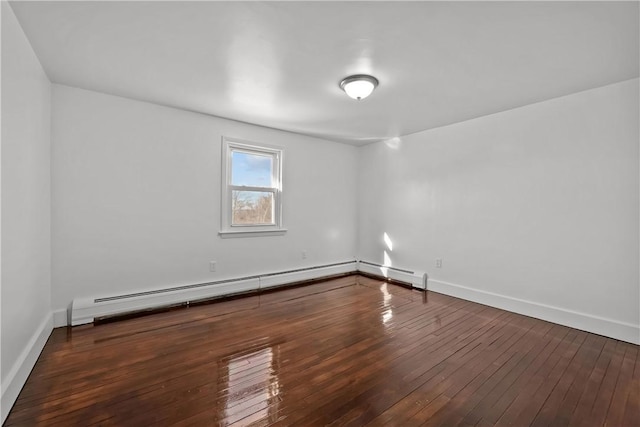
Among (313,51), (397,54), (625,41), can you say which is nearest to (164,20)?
(313,51)

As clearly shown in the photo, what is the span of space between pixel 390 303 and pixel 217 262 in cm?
237

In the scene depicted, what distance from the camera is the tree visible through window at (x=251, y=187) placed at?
3992 millimetres

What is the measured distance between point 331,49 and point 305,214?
2951 mm

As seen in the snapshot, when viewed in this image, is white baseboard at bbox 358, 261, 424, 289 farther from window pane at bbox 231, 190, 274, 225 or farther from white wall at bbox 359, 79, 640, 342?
window pane at bbox 231, 190, 274, 225

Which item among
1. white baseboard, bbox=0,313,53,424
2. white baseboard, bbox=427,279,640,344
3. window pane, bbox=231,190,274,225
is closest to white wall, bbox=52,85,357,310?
window pane, bbox=231,190,274,225

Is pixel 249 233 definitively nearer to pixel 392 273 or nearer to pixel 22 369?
pixel 392 273

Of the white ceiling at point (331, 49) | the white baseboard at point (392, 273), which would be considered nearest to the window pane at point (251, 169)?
the white ceiling at point (331, 49)

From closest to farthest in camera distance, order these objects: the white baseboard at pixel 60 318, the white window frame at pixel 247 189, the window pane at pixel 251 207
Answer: the white baseboard at pixel 60 318, the white window frame at pixel 247 189, the window pane at pixel 251 207

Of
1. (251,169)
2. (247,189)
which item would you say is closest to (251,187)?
(247,189)

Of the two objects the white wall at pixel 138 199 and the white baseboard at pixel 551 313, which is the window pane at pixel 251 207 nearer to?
the white wall at pixel 138 199

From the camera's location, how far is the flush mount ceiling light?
8.57ft

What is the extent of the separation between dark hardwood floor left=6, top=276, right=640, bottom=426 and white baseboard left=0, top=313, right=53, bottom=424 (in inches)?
2.3

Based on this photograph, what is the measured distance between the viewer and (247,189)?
165 inches

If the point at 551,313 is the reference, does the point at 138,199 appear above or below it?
above
